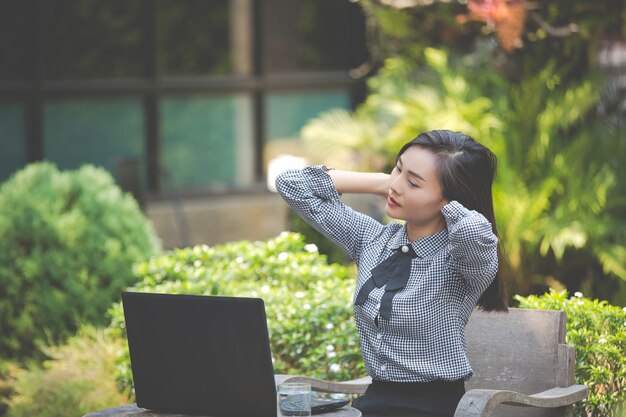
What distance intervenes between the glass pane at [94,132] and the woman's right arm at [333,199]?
6.10 meters

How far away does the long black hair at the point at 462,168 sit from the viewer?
349cm

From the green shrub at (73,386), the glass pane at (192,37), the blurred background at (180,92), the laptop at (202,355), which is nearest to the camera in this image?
the laptop at (202,355)

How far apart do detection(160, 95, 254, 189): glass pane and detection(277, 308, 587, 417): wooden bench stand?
6.96 meters

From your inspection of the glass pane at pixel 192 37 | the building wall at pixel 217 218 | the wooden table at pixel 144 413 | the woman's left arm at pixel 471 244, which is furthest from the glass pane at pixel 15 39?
the woman's left arm at pixel 471 244

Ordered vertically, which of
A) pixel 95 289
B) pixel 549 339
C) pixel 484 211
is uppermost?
pixel 484 211

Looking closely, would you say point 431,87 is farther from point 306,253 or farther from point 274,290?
point 274,290

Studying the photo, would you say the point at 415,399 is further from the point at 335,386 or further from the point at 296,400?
the point at 335,386

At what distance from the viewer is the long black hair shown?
3.49m

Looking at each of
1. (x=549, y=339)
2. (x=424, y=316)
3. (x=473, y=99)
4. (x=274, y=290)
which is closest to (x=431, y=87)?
(x=473, y=99)

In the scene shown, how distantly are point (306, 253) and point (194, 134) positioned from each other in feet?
17.4

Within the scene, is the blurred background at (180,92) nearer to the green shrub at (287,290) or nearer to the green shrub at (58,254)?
the green shrub at (58,254)

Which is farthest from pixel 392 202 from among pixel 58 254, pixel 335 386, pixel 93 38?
pixel 93 38

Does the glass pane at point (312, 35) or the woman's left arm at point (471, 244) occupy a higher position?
the glass pane at point (312, 35)

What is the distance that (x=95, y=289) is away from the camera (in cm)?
676
